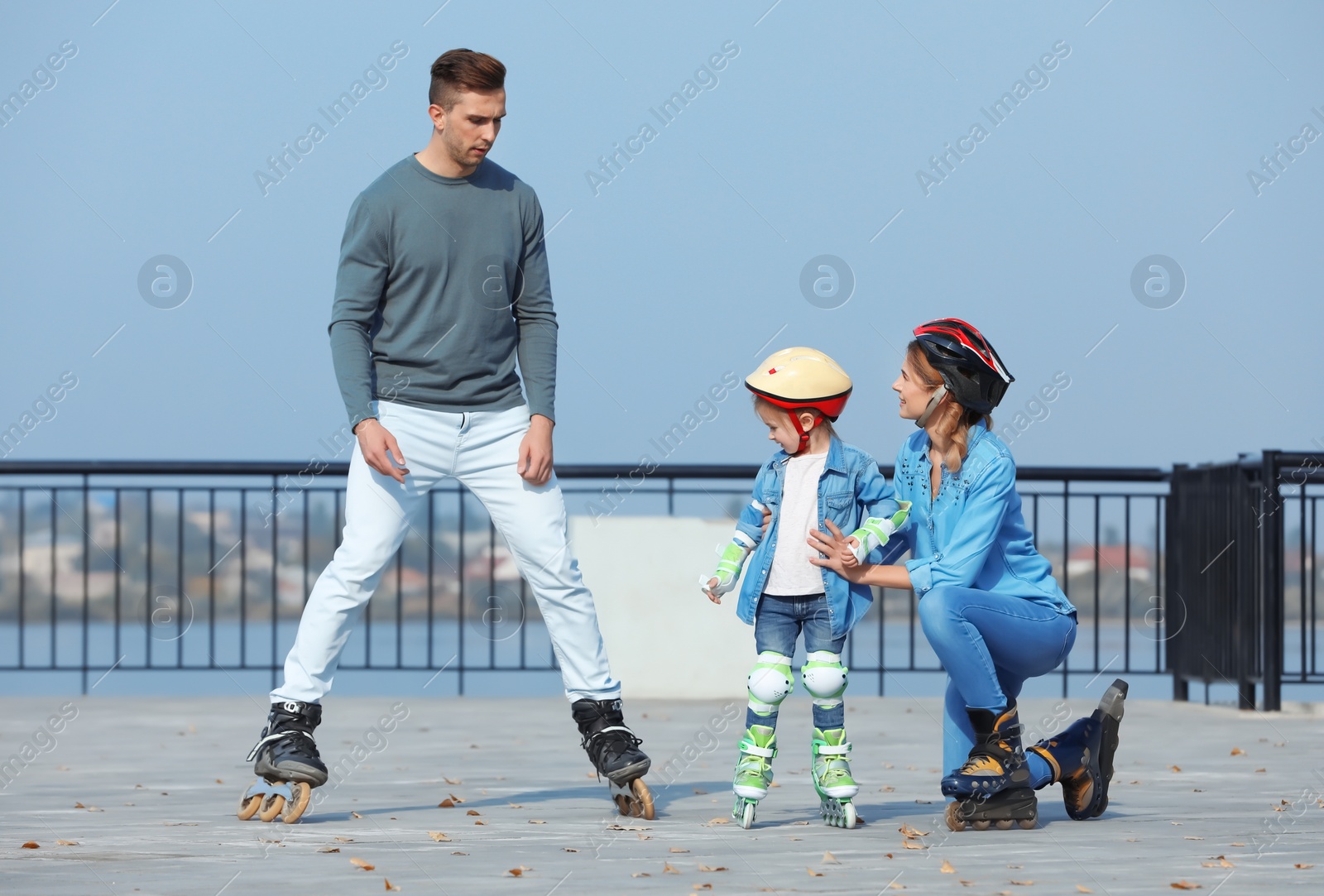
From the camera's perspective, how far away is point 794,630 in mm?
4086

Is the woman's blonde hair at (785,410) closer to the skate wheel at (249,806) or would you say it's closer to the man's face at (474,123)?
the man's face at (474,123)

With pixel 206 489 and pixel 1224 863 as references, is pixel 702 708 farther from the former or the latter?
pixel 1224 863

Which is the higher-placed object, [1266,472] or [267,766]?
[1266,472]

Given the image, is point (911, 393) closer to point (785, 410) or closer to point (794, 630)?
point (785, 410)

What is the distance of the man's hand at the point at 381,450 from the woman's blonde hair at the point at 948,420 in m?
1.40

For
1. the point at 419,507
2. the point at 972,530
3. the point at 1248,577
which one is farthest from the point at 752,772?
the point at 1248,577

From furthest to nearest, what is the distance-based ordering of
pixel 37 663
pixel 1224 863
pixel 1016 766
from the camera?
pixel 37 663, pixel 1016 766, pixel 1224 863

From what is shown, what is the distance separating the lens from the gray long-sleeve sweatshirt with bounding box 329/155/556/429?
4141mm

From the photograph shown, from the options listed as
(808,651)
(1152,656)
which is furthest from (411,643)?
(808,651)

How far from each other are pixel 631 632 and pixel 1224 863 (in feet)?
17.1

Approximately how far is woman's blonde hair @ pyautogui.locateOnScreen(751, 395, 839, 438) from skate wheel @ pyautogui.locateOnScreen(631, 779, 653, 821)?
1072 mm

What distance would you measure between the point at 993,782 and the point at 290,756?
1818mm

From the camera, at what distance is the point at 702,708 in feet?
26.1

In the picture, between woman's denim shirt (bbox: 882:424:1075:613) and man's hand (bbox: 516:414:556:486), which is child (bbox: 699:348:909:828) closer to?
woman's denim shirt (bbox: 882:424:1075:613)
